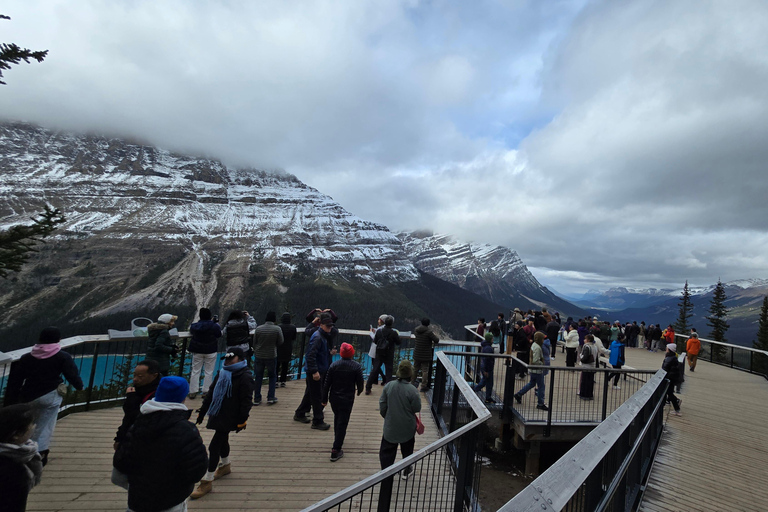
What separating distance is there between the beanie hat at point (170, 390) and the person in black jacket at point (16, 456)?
2.74 feet

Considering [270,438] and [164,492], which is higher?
[164,492]

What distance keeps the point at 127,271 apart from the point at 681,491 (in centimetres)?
23818

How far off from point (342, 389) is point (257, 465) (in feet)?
5.24

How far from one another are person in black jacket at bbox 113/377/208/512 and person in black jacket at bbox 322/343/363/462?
2.71m

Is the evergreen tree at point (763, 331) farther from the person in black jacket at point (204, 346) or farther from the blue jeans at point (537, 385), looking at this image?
the person in black jacket at point (204, 346)

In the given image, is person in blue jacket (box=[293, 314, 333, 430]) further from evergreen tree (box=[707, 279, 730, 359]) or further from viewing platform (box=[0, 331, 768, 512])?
evergreen tree (box=[707, 279, 730, 359])

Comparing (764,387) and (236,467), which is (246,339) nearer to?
(236,467)

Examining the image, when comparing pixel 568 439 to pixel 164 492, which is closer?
pixel 164 492

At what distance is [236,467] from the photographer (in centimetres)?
533

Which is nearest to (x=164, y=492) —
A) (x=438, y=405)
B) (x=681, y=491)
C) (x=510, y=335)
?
(x=438, y=405)

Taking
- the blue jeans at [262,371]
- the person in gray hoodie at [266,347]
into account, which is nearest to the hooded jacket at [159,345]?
the person in gray hoodie at [266,347]

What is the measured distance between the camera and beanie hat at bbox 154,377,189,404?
322 centimetres

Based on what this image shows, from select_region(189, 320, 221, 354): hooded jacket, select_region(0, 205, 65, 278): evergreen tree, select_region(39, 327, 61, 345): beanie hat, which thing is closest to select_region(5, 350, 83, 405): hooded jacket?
select_region(39, 327, 61, 345): beanie hat

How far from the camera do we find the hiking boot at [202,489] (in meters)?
4.52
